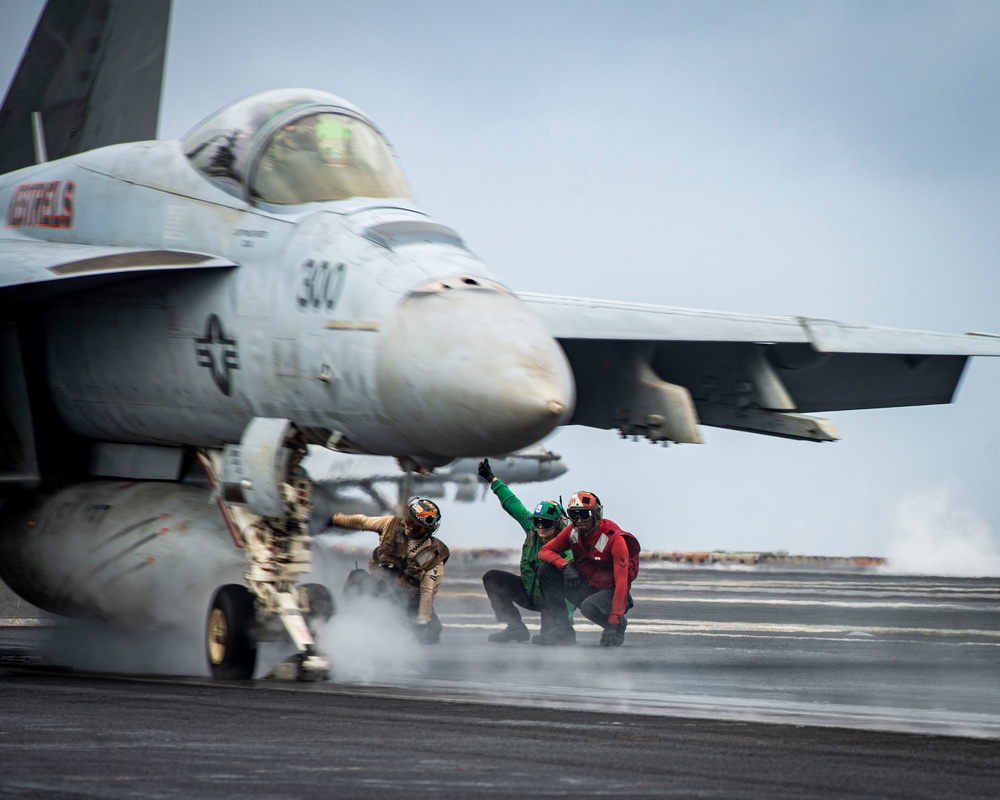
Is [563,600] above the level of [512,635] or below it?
above

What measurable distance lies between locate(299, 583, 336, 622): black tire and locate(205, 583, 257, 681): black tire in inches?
22.6

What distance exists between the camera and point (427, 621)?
12.9m

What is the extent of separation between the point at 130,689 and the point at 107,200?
3824 mm

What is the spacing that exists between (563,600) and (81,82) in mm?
7367

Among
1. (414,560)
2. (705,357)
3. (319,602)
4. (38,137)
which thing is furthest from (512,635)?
(38,137)

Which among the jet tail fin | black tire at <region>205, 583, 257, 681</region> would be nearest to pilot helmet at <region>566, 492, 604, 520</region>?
black tire at <region>205, 583, 257, 681</region>

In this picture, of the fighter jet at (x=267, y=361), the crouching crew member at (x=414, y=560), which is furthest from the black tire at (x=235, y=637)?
the crouching crew member at (x=414, y=560)

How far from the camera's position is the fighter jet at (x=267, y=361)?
8203 millimetres

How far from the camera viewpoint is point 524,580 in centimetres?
1410

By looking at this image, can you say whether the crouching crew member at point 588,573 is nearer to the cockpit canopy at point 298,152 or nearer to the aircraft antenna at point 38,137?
the cockpit canopy at point 298,152

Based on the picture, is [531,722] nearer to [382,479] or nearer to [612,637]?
[612,637]

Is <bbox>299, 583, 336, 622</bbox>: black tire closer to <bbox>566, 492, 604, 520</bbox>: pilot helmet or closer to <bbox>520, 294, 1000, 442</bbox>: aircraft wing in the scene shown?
<bbox>520, 294, 1000, 442</bbox>: aircraft wing

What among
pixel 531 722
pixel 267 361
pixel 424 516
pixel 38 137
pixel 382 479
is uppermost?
pixel 38 137

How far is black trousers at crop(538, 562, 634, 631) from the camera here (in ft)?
43.8
